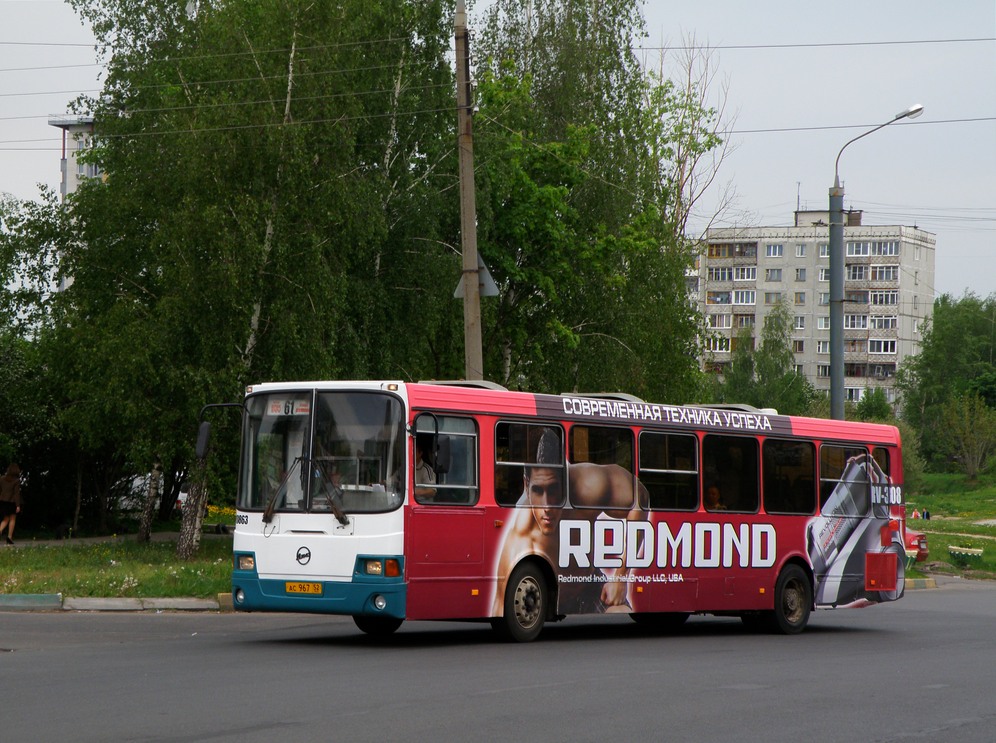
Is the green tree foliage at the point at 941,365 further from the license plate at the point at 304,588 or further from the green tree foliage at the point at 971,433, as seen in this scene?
the license plate at the point at 304,588

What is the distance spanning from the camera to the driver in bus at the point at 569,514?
15352 millimetres

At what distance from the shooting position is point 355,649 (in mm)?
14328

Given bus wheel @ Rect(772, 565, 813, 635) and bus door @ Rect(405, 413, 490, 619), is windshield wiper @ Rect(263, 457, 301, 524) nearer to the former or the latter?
bus door @ Rect(405, 413, 490, 619)

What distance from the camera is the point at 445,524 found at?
14586mm

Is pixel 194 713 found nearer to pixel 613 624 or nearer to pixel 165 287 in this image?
pixel 613 624

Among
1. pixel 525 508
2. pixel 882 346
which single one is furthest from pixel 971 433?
pixel 525 508

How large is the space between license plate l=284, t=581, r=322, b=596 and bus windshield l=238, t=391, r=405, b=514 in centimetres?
74

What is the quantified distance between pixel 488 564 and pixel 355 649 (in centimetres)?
166

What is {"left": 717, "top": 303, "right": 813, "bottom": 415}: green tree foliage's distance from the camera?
330 ft

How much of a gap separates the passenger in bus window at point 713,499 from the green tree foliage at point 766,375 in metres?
83.0

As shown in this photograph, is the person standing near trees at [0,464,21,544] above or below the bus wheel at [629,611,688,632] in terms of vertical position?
above

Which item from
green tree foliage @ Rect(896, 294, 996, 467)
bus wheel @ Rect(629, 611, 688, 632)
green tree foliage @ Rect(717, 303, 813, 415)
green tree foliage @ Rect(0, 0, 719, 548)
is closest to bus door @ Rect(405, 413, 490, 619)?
bus wheel @ Rect(629, 611, 688, 632)

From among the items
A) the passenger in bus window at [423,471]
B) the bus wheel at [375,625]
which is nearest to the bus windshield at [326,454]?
the passenger in bus window at [423,471]

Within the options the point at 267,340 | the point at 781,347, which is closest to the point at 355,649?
Result: the point at 267,340
